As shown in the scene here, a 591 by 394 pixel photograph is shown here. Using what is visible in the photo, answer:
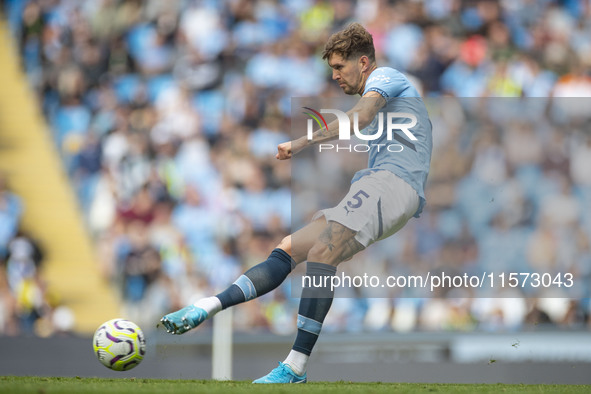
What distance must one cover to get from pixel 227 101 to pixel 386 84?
6.85 metres

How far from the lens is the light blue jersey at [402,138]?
16.1 feet

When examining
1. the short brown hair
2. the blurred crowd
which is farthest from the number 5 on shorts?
the blurred crowd

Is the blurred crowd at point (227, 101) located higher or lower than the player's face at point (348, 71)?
higher

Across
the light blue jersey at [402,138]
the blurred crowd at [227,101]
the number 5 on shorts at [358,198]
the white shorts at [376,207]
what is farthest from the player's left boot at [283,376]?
the blurred crowd at [227,101]

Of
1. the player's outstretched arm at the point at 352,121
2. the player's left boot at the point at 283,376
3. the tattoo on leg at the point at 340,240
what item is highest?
the player's outstretched arm at the point at 352,121

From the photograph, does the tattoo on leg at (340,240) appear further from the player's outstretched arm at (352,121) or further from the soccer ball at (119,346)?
the soccer ball at (119,346)

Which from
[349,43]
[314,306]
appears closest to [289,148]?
[349,43]

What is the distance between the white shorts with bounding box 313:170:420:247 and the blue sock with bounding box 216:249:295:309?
0.39 meters

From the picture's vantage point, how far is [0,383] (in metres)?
4.60

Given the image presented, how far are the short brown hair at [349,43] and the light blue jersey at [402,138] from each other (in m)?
0.19

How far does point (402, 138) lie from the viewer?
16.3ft

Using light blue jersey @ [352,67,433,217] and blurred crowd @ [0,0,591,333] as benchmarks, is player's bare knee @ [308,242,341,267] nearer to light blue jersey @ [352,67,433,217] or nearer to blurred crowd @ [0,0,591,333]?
light blue jersey @ [352,67,433,217]

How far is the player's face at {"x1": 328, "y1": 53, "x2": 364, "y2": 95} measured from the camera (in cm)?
505

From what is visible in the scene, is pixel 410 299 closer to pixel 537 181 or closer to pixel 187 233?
pixel 537 181
